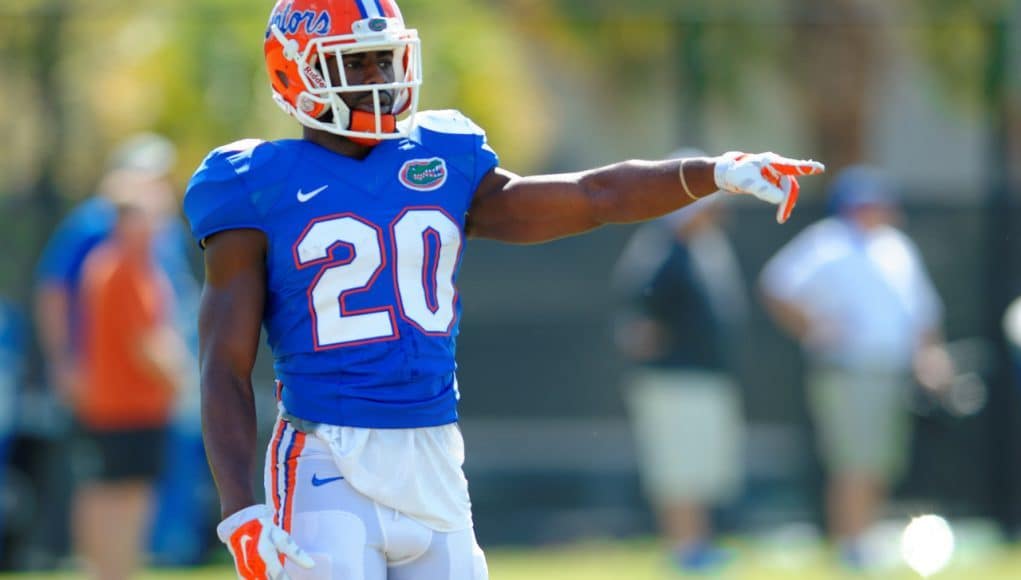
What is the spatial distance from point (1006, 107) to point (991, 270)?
1.04 m

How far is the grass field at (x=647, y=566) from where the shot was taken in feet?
27.3

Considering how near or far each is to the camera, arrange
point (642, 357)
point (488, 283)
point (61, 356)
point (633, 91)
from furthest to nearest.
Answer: point (633, 91) < point (488, 283) < point (642, 357) < point (61, 356)

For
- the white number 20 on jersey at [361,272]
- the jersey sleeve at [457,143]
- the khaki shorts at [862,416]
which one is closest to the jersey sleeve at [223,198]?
the white number 20 on jersey at [361,272]

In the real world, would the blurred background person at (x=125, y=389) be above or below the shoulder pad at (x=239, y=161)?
below

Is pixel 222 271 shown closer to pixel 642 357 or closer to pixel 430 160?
pixel 430 160

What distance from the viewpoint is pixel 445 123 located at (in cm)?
365

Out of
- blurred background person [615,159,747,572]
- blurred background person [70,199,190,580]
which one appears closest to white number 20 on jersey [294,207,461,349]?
blurred background person [70,199,190,580]

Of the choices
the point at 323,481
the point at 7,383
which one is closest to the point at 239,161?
the point at 323,481

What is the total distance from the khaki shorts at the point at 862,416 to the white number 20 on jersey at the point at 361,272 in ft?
18.0

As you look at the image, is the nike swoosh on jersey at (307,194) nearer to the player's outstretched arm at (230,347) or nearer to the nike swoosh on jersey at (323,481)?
the player's outstretched arm at (230,347)

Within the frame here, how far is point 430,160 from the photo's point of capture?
3.54 m

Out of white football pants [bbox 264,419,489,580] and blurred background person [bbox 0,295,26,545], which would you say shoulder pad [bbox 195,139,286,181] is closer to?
white football pants [bbox 264,419,489,580]

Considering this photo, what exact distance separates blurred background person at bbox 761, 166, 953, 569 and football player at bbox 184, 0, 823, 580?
5.10 metres

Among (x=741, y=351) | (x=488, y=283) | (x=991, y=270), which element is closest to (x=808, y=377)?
(x=741, y=351)
